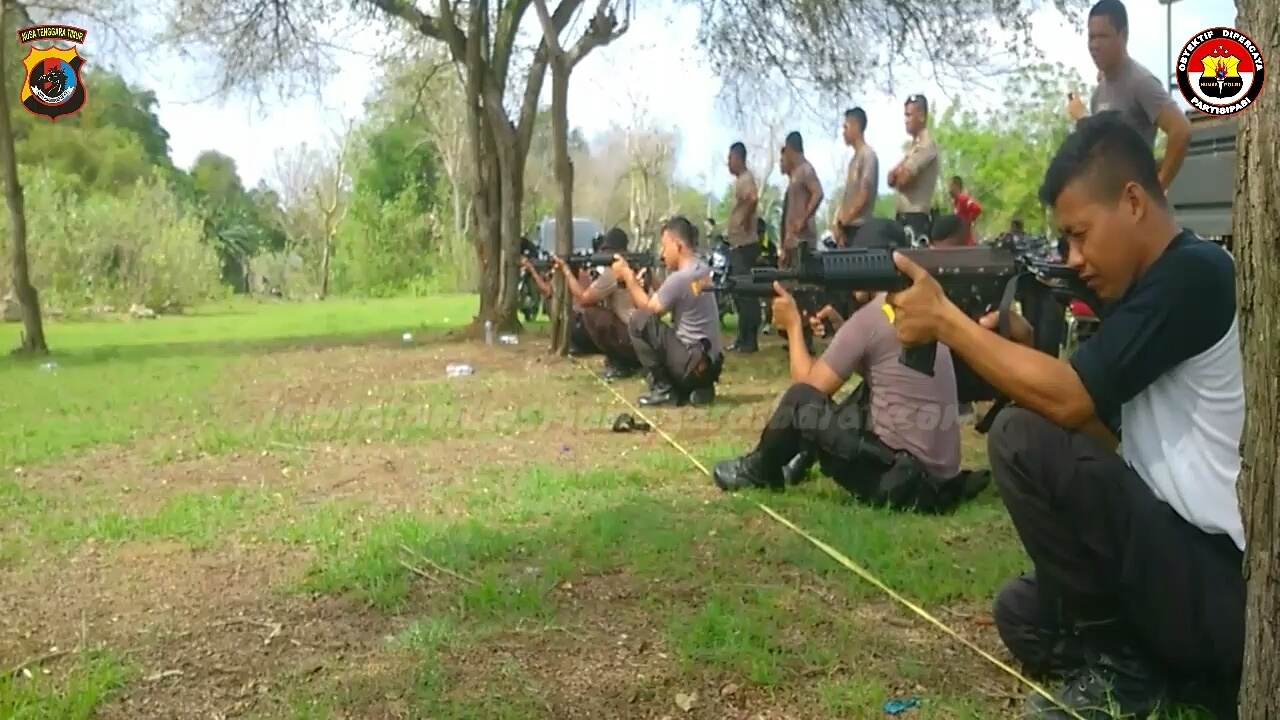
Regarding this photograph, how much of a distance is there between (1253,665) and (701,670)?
140cm

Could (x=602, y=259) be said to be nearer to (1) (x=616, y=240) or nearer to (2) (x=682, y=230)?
(1) (x=616, y=240)

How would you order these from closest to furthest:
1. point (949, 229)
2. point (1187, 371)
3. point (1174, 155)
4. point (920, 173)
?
point (1187, 371), point (1174, 155), point (949, 229), point (920, 173)

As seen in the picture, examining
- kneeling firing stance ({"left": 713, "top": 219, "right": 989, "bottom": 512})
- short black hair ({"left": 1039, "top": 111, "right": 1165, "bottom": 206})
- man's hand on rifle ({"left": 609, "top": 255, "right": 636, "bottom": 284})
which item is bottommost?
kneeling firing stance ({"left": 713, "top": 219, "right": 989, "bottom": 512})

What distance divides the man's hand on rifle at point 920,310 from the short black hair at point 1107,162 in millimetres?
402

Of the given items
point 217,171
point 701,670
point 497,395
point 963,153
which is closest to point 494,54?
point 497,395

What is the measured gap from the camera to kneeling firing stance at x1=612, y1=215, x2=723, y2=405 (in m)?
8.10

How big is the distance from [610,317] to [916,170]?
2.83 meters

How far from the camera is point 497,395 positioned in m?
9.00

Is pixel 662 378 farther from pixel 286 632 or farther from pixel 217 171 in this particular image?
pixel 217 171

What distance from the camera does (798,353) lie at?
4852 millimetres

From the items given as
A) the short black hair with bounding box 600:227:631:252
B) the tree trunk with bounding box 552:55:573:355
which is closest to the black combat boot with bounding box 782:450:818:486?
the short black hair with bounding box 600:227:631:252

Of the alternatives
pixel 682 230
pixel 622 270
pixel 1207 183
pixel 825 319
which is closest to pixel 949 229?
pixel 825 319

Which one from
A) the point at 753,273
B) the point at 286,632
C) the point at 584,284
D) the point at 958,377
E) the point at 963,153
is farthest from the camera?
the point at 963,153

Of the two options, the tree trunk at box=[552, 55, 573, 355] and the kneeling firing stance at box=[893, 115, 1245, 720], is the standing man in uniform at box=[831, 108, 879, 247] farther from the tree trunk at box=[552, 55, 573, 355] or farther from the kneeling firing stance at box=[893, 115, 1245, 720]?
the kneeling firing stance at box=[893, 115, 1245, 720]
